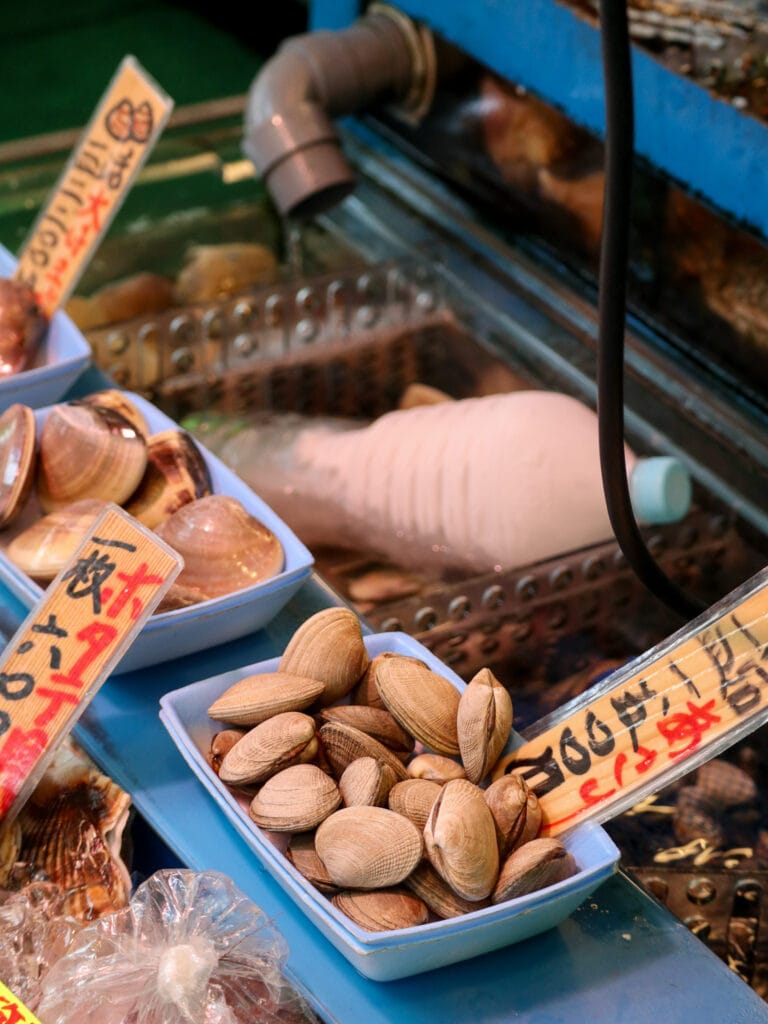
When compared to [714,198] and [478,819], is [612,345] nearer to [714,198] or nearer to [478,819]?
[478,819]

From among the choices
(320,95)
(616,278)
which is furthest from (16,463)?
(320,95)

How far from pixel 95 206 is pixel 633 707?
80cm

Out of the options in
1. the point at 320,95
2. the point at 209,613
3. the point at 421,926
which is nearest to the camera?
the point at 421,926

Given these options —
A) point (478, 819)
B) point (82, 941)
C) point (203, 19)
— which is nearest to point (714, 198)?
point (478, 819)

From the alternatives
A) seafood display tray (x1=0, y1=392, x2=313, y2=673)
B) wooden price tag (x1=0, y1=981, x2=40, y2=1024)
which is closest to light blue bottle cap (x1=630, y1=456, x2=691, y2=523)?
seafood display tray (x1=0, y1=392, x2=313, y2=673)

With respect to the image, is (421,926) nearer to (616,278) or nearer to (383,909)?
(383,909)

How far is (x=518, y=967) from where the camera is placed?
0.90m

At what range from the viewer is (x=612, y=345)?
3.29 feet

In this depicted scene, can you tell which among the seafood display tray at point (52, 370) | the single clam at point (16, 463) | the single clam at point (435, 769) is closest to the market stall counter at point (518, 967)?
the single clam at point (435, 769)

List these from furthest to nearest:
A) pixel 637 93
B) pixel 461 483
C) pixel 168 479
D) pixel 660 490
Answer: pixel 637 93 → pixel 461 483 → pixel 660 490 → pixel 168 479

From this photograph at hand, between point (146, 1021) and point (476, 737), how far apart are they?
0.94 feet

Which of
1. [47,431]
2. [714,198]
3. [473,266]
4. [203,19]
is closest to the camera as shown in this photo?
[47,431]

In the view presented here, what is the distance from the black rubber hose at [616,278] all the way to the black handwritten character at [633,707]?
0.17 m

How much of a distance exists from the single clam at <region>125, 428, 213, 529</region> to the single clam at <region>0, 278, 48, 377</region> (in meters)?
0.24
